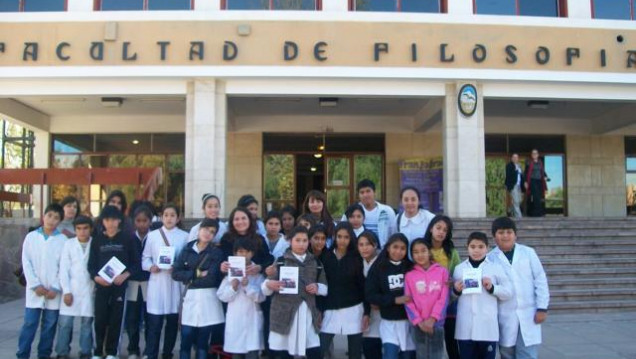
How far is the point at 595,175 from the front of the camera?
1897 cm

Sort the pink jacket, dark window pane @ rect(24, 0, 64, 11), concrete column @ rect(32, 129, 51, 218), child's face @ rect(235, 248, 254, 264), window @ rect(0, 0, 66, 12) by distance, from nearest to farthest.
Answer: the pink jacket
child's face @ rect(235, 248, 254, 264)
dark window pane @ rect(24, 0, 64, 11)
window @ rect(0, 0, 66, 12)
concrete column @ rect(32, 129, 51, 218)

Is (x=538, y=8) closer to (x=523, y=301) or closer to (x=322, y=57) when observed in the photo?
(x=322, y=57)

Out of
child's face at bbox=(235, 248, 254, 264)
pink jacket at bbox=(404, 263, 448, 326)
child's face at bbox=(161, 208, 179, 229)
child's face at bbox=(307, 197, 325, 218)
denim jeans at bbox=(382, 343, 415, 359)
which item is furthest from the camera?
child's face at bbox=(307, 197, 325, 218)

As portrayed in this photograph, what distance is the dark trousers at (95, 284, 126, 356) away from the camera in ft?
20.1

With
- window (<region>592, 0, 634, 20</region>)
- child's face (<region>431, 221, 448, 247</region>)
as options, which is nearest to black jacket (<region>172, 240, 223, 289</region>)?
child's face (<region>431, 221, 448, 247</region>)

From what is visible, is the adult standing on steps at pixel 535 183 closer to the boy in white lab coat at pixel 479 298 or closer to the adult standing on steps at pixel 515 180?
the adult standing on steps at pixel 515 180

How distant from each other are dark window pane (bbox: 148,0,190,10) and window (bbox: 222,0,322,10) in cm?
100

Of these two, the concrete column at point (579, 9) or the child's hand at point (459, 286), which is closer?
the child's hand at point (459, 286)

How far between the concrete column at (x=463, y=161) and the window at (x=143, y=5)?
707 cm

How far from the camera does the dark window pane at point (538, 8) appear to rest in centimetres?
1461

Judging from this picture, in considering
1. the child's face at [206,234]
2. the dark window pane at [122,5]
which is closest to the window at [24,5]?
the dark window pane at [122,5]

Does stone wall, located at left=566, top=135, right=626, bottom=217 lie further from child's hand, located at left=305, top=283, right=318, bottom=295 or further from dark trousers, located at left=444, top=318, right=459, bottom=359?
child's hand, located at left=305, top=283, right=318, bottom=295

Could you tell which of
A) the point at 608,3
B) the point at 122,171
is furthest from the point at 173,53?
the point at 608,3

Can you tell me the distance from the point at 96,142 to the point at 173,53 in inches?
283
